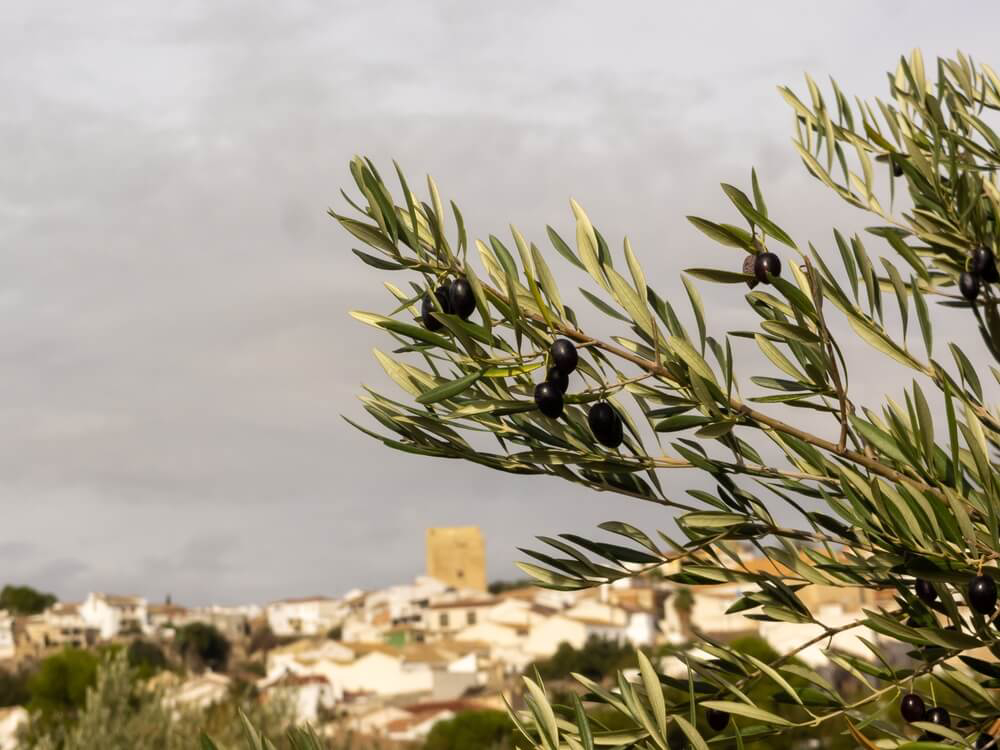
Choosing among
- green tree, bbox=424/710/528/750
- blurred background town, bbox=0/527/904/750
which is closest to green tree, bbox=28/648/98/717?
blurred background town, bbox=0/527/904/750

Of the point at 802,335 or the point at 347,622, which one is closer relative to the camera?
the point at 802,335

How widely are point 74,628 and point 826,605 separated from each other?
253ft

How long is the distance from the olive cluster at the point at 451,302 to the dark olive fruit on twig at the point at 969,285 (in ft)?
5.80

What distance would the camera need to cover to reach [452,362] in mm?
2729

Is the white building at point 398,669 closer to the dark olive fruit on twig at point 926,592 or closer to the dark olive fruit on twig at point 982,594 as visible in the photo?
the dark olive fruit on twig at point 926,592

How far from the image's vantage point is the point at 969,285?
373 cm

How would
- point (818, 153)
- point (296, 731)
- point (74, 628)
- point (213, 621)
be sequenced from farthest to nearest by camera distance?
point (213, 621) → point (74, 628) → point (818, 153) → point (296, 731)

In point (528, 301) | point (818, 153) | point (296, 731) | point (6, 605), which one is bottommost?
point (296, 731)

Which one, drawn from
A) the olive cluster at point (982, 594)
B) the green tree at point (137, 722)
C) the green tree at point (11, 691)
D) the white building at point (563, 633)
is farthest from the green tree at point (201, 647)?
the olive cluster at point (982, 594)

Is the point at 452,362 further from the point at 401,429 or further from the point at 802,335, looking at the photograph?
the point at 802,335

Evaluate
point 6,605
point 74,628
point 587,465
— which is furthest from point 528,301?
point 6,605

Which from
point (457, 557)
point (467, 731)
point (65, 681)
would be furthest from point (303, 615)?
point (65, 681)

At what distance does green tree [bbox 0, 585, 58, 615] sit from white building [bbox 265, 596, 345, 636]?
26642 millimetres

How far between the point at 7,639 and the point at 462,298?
125679 millimetres
